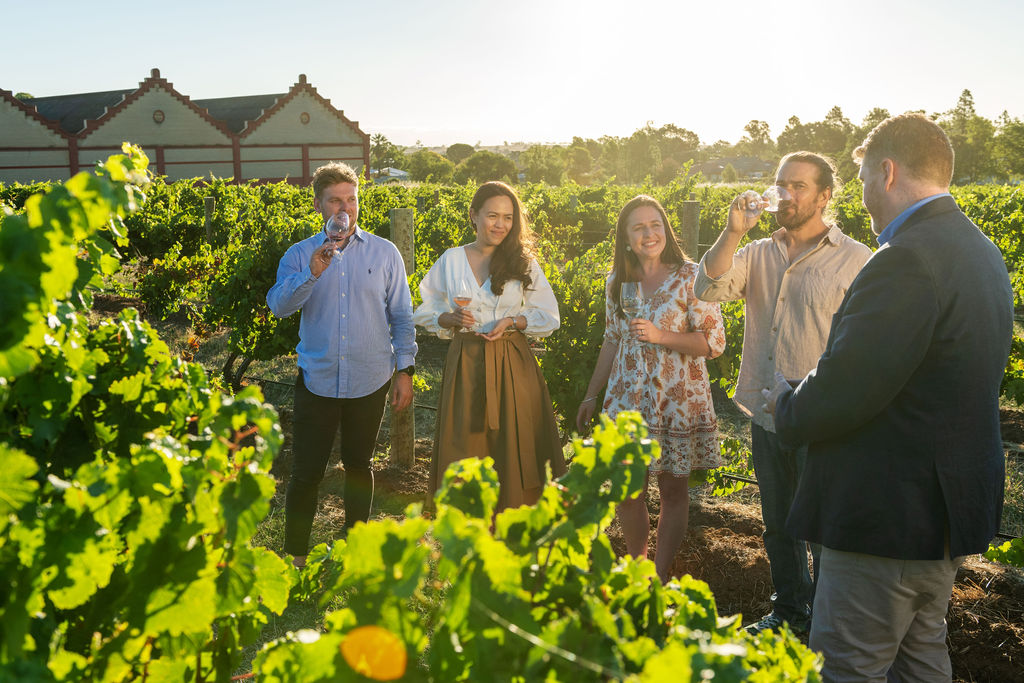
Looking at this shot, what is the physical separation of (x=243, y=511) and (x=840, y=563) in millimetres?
1966

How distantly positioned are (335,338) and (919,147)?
2.76m

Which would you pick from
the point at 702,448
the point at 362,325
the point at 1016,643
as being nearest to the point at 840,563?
the point at 702,448

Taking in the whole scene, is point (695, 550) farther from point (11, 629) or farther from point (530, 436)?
point (11, 629)

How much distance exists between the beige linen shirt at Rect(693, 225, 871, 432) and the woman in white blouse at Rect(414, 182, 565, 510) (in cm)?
98

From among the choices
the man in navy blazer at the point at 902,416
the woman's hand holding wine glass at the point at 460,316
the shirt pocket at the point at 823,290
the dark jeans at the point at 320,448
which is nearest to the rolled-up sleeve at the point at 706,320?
the shirt pocket at the point at 823,290

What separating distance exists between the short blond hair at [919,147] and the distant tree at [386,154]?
7457 cm

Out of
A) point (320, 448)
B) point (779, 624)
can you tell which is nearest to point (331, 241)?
point (320, 448)

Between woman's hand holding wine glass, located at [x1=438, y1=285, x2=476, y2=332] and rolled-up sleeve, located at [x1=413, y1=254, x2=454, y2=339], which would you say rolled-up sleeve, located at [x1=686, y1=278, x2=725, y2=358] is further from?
rolled-up sleeve, located at [x1=413, y1=254, x2=454, y2=339]

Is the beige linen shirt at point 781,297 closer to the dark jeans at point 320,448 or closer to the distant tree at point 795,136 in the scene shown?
the dark jeans at point 320,448

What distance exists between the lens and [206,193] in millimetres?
18891

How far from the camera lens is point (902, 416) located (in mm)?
2143

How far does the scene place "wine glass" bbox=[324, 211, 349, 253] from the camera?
3588mm

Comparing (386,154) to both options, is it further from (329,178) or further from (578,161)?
(329,178)

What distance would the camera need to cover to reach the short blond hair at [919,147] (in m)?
2.24
